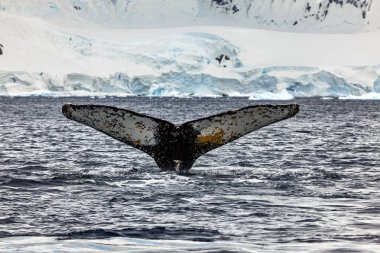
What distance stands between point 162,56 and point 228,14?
71.2 metres

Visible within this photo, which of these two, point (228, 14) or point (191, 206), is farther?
point (228, 14)

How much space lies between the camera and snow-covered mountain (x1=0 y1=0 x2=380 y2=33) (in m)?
167

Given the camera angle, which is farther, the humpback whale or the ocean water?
the humpback whale

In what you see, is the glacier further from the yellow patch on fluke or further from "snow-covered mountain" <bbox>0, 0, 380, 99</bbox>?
the yellow patch on fluke

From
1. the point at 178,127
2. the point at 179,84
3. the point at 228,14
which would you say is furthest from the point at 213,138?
the point at 228,14

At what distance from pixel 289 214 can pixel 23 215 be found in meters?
2.92

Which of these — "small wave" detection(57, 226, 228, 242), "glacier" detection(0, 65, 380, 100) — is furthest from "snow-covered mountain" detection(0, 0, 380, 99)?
"small wave" detection(57, 226, 228, 242)

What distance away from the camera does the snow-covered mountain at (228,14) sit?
548 feet

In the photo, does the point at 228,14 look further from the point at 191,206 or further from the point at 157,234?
the point at 157,234

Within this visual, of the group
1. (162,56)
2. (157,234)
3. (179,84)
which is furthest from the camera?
(162,56)

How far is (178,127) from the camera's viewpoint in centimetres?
1105

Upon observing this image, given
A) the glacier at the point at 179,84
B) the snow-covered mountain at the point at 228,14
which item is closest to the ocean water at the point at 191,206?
the glacier at the point at 179,84

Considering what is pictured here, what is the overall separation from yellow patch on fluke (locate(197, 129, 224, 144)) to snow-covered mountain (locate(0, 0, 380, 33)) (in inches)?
5852

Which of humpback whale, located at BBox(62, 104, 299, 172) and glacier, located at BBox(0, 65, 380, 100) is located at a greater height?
glacier, located at BBox(0, 65, 380, 100)
